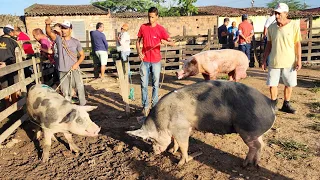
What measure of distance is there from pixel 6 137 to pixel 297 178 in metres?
4.52

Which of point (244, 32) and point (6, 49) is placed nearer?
point (6, 49)

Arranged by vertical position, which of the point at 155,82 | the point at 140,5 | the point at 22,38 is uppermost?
the point at 140,5

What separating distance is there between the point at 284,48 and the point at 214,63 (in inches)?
88.1

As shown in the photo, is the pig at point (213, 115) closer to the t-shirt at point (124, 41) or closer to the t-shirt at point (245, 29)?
the t-shirt at point (124, 41)

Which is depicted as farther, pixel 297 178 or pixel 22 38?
pixel 22 38

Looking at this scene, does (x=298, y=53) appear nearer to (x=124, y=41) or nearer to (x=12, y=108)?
(x=12, y=108)

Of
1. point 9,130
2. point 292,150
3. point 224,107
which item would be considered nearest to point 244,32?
point 292,150

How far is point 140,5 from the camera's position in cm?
4450

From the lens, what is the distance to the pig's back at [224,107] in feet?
11.5

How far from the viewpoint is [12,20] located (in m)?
23.5

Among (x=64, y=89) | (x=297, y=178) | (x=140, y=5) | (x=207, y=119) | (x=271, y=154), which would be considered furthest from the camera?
(x=140, y=5)

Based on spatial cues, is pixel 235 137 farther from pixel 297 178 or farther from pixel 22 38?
pixel 22 38

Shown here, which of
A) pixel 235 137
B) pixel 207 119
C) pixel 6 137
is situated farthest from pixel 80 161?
pixel 235 137

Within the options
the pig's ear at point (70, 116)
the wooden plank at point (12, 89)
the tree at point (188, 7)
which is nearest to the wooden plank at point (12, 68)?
the wooden plank at point (12, 89)
